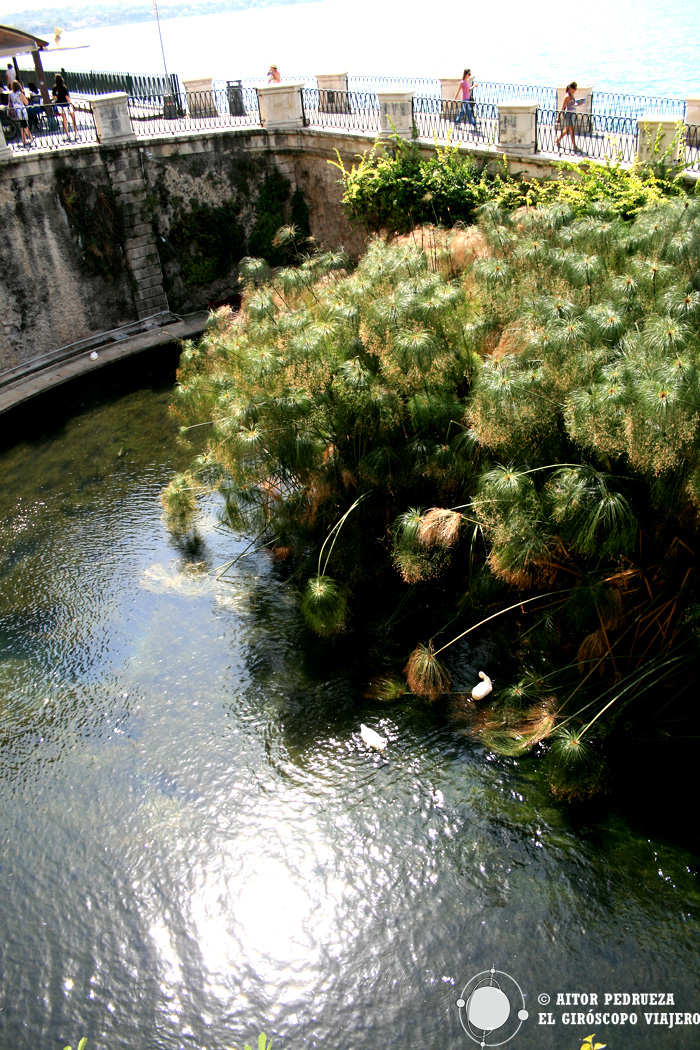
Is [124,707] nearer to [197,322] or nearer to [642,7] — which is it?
[197,322]

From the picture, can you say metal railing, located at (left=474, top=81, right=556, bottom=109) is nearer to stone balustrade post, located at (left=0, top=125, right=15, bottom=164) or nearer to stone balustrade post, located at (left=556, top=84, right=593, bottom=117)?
stone balustrade post, located at (left=556, top=84, right=593, bottom=117)

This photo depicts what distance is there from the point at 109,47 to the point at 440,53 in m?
49.6

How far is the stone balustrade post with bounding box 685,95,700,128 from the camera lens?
37.4 feet

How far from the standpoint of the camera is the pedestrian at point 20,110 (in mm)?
16109

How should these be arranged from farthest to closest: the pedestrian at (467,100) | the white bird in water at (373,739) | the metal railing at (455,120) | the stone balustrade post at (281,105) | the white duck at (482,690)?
the stone balustrade post at (281,105), the pedestrian at (467,100), the metal railing at (455,120), the white duck at (482,690), the white bird in water at (373,739)

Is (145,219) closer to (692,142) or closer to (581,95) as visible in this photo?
(581,95)

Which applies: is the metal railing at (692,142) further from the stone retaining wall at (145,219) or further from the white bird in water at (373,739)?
the white bird in water at (373,739)

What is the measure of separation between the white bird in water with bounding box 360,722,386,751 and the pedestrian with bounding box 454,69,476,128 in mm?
12421

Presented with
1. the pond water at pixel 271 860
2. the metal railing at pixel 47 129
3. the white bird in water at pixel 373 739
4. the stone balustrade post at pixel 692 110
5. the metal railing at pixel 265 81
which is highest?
the metal railing at pixel 265 81

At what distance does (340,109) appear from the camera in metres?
17.6

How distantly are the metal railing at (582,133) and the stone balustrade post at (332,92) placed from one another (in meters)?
5.84

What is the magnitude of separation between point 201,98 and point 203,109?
0.80 ft

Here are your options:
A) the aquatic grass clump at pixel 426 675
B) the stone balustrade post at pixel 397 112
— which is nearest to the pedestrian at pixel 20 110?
the stone balustrade post at pixel 397 112

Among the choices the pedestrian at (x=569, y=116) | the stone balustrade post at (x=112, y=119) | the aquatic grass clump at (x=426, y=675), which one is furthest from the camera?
the stone balustrade post at (x=112, y=119)
